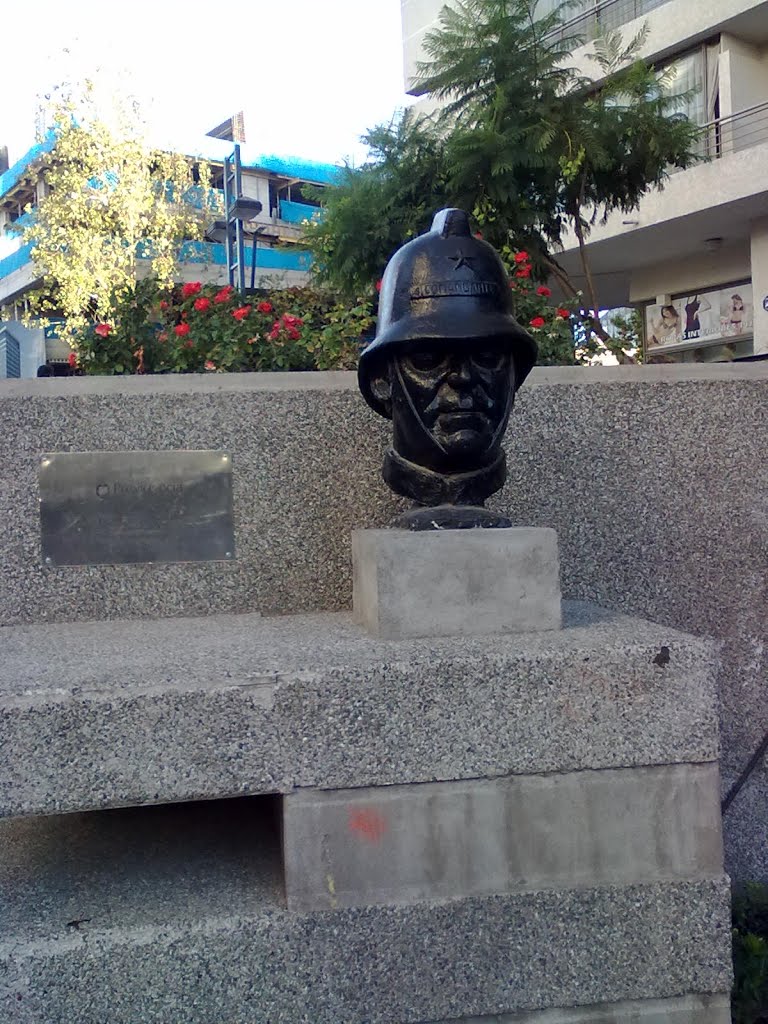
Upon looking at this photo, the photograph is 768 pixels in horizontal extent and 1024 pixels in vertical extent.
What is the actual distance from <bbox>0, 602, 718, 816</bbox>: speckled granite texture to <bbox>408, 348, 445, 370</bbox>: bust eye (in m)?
0.81

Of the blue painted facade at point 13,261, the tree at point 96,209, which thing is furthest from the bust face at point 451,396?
the blue painted facade at point 13,261

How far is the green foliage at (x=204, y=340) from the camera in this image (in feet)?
15.6

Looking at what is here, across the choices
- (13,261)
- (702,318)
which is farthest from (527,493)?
(13,261)

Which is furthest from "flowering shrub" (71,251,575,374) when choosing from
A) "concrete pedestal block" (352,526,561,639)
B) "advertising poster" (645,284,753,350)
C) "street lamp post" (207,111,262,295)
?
"advertising poster" (645,284,753,350)

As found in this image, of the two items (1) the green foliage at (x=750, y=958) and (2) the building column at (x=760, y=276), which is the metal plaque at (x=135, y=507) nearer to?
(1) the green foliage at (x=750, y=958)

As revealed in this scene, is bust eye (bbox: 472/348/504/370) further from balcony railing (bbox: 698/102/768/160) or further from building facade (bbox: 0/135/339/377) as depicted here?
building facade (bbox: 0/135/339/377)

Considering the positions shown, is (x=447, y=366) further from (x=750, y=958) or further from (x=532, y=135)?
(x=532, y=135)

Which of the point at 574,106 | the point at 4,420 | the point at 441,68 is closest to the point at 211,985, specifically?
the point at 4,420

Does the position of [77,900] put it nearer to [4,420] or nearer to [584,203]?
[4,420]

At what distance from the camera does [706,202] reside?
13156 millimetres

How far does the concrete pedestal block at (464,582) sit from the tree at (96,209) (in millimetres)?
21312

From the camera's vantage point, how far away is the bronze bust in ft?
9.09

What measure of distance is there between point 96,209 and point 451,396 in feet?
74.3

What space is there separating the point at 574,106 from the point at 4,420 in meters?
6.76
